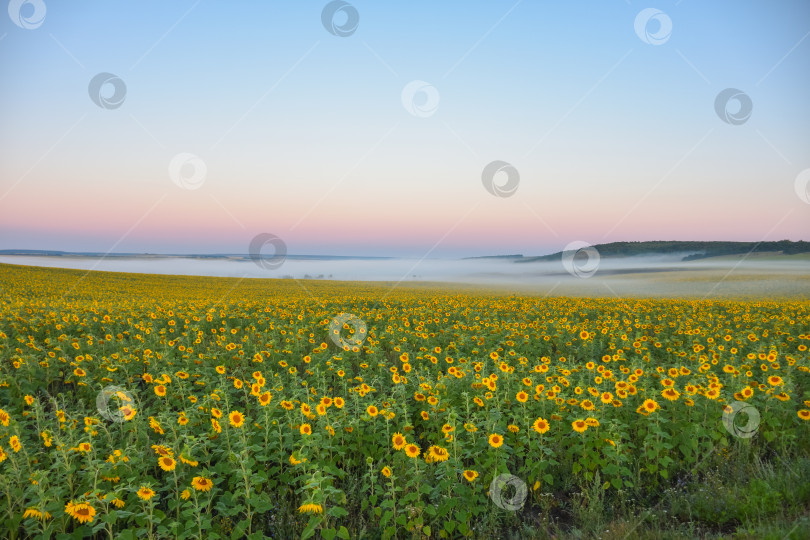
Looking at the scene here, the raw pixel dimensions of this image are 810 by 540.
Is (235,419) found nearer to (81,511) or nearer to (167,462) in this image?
(167,462)

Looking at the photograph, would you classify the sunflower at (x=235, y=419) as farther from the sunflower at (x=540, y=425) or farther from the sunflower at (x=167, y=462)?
the sunflower at (x=540, y=425)

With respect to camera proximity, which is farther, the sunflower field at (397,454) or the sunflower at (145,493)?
the sunflower field at (397,454)

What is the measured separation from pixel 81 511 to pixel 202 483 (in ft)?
2.99

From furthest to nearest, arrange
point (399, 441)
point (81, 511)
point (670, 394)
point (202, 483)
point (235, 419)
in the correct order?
1. point (670, 394)
2. point (235, 419)
3. point (399, 441)
4. point (202, 483)
5. point (81, 511)

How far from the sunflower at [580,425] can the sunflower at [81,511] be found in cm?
480

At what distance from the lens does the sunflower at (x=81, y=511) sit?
3.42 m

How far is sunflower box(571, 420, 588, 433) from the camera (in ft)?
16.3

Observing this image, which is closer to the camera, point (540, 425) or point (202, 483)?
point (202, 483)

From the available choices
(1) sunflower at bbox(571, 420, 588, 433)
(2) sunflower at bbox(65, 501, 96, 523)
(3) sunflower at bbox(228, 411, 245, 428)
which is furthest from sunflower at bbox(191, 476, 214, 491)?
(1) sunflower at bbox(571, 420, 588, 433)

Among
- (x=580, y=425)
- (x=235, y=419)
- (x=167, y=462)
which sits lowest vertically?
(x=580, y=425)

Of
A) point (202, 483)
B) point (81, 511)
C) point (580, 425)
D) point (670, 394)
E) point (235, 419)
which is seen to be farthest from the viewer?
point (670, 394)

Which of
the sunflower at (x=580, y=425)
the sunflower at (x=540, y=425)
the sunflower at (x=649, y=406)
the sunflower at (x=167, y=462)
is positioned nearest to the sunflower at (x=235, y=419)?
the sunflower at (x=167, y=462)

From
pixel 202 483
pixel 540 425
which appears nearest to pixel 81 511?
pixel 202 483

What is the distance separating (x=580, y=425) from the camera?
16.6 ft
